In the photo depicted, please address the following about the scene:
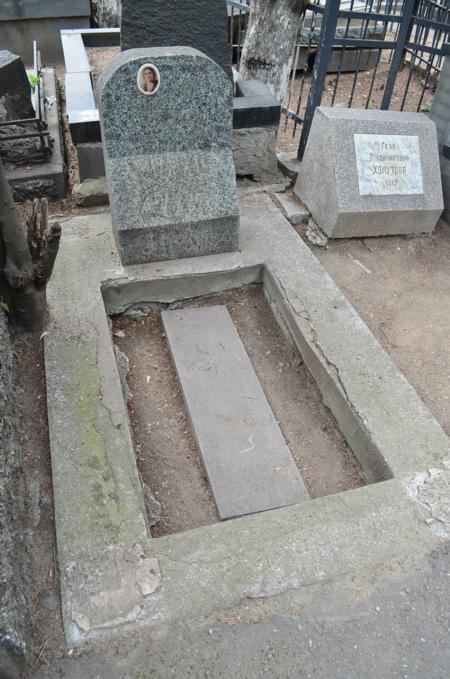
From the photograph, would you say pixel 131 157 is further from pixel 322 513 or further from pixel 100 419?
pixel 322 513

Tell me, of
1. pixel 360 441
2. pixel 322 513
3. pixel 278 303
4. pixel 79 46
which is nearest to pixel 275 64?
pixel 79 46

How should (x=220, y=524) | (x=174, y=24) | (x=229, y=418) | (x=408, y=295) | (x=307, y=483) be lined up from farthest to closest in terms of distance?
(x=174, y=24), (x=408, y=295), (x=229, y=418), (x=307, y=483), (x=220, y=524)

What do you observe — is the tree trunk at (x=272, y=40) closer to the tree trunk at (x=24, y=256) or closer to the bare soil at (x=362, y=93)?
the bare soil at (x=362, y=93)

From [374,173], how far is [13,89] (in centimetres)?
350

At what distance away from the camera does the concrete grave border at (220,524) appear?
198cm

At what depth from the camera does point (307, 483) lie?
2775mm

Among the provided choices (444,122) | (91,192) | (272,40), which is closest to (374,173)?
(444,122)

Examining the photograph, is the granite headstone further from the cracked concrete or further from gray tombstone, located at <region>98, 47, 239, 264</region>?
the cracked concrete

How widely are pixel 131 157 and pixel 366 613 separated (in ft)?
9.85

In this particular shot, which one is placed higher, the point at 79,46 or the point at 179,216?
the point at 79,46

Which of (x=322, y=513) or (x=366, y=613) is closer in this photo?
(x=366, y=613)

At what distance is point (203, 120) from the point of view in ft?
11.3

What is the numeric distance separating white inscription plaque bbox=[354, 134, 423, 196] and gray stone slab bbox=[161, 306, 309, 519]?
1669 mm

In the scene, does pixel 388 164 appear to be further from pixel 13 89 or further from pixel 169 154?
pixel 13 89
